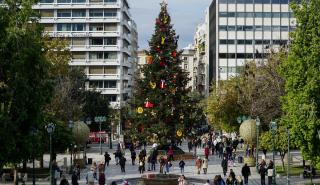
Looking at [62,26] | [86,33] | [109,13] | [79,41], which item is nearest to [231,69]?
[109,13]

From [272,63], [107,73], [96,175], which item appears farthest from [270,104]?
[107,73]

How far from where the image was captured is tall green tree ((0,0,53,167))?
953 inches

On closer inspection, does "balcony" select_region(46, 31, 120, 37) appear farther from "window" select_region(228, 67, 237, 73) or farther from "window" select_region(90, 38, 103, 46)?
"window" select_region(228, 67, 237, 73)

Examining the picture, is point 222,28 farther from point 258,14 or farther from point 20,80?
point 20,80

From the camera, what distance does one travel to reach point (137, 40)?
501ft

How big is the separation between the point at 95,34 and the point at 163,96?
1895 inches

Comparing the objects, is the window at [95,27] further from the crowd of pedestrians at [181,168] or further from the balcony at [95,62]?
the crowd of pedestrians at [181,168]

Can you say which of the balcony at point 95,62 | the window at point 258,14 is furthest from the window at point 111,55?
the window at point 258,14

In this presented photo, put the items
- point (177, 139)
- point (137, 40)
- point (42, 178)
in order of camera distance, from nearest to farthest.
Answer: point (42, 178) < point (177, 139) < point (137, 40)

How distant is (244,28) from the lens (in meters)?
111

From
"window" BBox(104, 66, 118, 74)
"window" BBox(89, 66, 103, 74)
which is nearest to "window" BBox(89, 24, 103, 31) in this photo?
"window" BBox(89, 66, 103, 74)

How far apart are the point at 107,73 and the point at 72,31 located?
8906mm

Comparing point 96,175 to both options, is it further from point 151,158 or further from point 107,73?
point 107,73

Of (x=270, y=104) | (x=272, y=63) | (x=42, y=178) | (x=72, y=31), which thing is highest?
(x=72, y=31)
